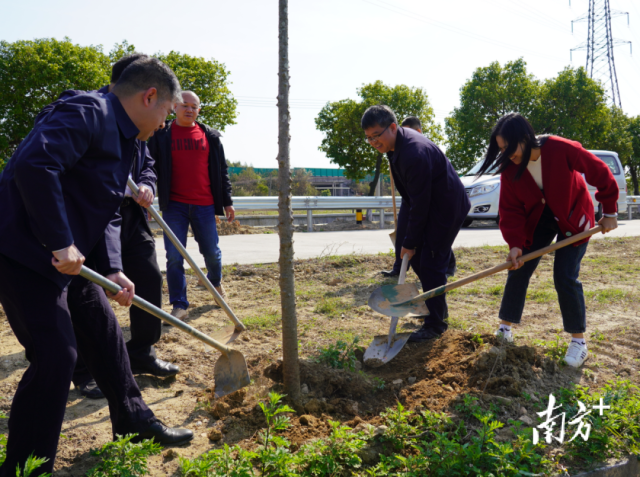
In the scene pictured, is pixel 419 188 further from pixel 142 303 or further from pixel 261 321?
pixel 142 303

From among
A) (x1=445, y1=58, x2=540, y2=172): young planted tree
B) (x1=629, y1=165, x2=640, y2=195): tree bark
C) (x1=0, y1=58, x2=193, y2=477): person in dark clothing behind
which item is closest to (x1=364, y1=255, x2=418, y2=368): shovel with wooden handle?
(x1=0, y1=58, x2=193, y2=477): person in dark clothing behind

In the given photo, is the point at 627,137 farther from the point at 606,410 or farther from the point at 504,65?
the point at 606,410

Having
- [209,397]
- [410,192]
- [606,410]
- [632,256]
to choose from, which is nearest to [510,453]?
[606,410]

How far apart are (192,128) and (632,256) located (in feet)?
23.5

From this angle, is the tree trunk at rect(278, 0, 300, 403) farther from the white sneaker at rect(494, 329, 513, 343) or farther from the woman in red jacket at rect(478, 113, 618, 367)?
the white sneaker at rect(494, 329, 513, 343)

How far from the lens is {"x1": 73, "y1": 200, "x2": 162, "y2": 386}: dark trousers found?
10.6 feet

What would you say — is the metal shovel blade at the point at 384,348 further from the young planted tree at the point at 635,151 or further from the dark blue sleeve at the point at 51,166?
the young planted tree at the point at 635,151

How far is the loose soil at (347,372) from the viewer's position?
8.58 ft

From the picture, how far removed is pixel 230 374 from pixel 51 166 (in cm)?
158

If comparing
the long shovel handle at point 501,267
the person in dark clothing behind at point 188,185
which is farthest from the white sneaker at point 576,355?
the person in dark clothing behind at point 188,185

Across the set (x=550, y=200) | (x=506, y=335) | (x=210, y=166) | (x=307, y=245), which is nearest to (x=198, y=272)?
(x=210, y=166)

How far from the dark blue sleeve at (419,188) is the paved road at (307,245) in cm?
370

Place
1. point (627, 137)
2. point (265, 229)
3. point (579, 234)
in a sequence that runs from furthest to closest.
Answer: point (627, 137), point (265, 229), point (579, 234)

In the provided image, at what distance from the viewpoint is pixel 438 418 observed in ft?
8.27
